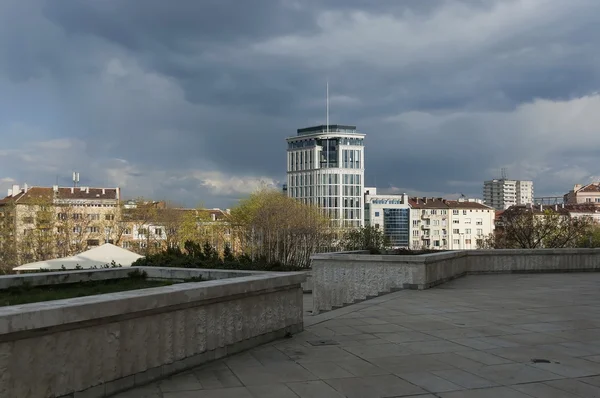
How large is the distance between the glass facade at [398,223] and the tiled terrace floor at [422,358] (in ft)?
422

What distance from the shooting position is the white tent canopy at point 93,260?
17453 mm

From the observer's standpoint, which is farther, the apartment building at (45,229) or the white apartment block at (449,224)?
the white apartment block at (449,224)

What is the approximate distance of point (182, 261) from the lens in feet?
39.6

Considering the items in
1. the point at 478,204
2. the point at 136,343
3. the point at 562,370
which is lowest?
the point at 562,370

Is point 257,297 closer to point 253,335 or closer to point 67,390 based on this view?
point 253,335

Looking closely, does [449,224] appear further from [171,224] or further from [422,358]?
[422,358]

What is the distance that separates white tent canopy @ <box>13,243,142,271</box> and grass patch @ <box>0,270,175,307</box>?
27.6ft

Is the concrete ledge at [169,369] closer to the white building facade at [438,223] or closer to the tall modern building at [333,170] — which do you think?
the tall modern building at [333,170]

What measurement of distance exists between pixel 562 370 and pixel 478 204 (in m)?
141

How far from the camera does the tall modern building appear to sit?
139125 millimetres

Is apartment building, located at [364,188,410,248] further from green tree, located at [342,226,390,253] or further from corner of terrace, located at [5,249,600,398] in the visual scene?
corner of terrace, located at [5,249,600,398]

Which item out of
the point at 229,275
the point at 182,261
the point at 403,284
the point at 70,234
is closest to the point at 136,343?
the point at 229,275

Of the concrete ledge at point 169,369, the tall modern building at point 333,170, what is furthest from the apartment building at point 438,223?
the concrete ledge at point 169,369

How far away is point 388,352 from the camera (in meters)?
6.84
